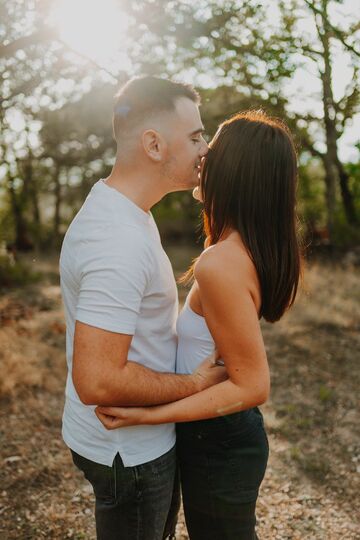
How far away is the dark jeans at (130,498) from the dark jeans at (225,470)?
12 centimetres

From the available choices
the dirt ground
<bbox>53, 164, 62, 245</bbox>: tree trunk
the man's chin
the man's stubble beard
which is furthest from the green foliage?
the man's stubble beard

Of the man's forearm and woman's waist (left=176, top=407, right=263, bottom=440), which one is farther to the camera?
woman's waist (left=176, top=407, right=263, bottom=440)

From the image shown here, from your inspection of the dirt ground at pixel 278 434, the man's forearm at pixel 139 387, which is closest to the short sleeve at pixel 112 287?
the man's forearm at pixel 139 387

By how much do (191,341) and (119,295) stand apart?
45 centimetres

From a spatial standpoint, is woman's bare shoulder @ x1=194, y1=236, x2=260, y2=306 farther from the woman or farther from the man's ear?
the man's ear

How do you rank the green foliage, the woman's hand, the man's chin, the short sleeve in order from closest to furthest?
the short sleeve < the woman's hand < the man's chin < the green foliage

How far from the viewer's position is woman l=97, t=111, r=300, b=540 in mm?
1536

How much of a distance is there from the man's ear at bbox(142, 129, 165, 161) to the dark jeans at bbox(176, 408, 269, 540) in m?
0.90

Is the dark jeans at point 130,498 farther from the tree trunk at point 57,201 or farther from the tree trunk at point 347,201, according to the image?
the tree trunk at point 57,201

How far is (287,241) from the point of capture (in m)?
1.72

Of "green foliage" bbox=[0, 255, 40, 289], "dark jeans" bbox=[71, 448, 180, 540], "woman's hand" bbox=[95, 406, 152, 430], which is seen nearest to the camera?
"woman's hand" bbox=[95, 406, 152, 430]

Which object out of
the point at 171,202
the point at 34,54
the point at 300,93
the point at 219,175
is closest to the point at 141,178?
the point at 219,175

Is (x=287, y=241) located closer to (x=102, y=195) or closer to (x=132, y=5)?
(x=102, y=195)

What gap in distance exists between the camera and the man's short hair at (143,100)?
1.72 metres
